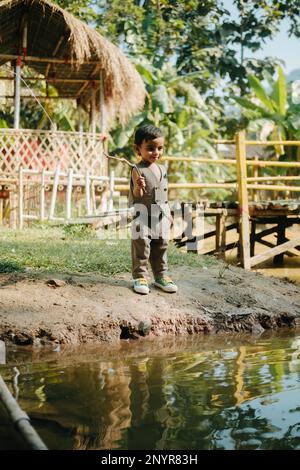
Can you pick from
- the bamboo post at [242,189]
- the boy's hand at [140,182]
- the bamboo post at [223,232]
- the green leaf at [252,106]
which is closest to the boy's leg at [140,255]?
the boy's hand at [140,182]

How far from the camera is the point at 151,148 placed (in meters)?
4.50

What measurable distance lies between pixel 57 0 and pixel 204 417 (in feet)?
45.1

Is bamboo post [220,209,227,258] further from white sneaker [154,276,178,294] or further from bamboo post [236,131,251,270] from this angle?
Result: white sneaker [154,276,178,294]

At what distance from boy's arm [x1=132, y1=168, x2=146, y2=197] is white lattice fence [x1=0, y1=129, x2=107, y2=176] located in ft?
24.1

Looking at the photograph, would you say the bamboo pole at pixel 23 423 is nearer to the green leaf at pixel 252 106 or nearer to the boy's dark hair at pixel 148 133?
the boy's dark hair at pixel 148 133

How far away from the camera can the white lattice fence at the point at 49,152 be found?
1162 cm

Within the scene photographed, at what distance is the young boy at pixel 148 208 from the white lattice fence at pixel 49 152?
23.7 ft

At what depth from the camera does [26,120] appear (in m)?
17.7

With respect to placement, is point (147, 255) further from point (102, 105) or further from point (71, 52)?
point (102, 105)

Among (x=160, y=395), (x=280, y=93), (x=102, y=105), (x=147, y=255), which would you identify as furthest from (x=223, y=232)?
(x=280, y=93)

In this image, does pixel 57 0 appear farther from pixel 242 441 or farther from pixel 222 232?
pixel 242 441

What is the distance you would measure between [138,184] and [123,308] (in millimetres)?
934

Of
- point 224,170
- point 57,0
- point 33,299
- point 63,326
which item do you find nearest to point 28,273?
point 33,299

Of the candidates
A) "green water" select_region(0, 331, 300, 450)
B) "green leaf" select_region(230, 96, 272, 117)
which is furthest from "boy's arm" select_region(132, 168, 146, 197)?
"green leaf" select_region(230, 96, 272, 117)
